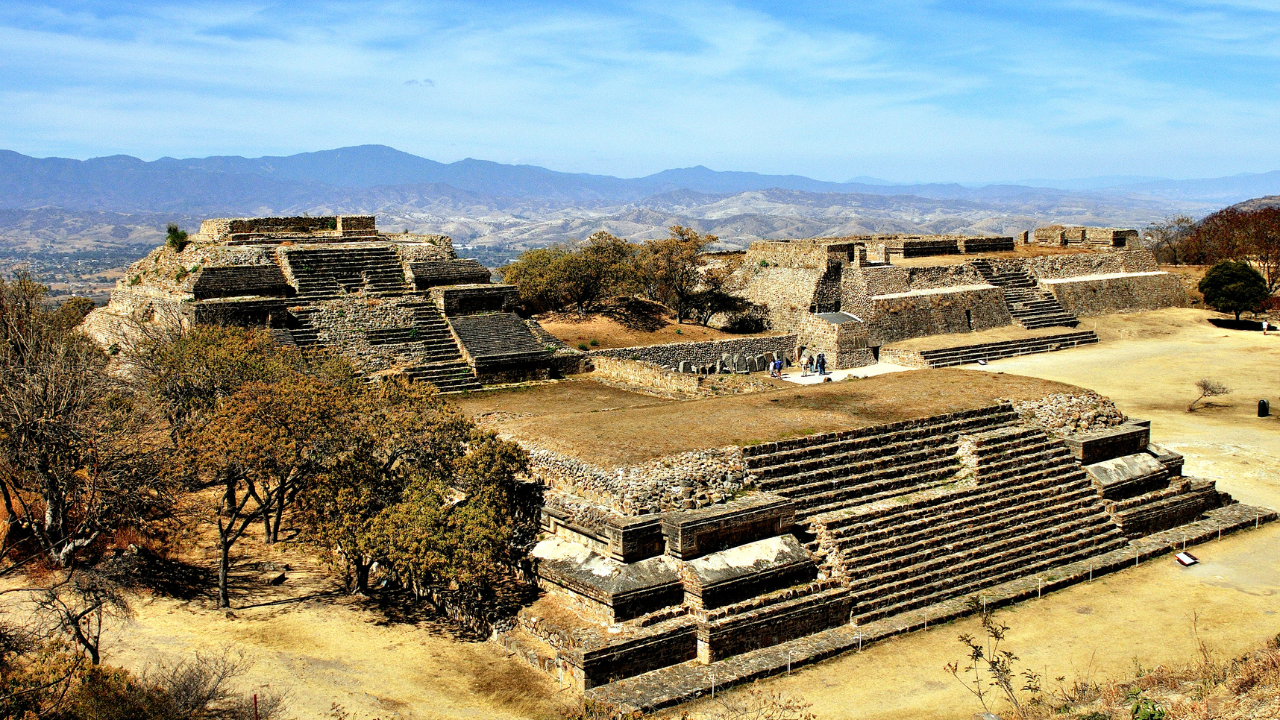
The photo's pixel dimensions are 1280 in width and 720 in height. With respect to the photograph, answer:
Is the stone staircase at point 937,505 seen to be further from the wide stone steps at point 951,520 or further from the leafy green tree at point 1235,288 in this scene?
the leafy green tree at point 1235,288

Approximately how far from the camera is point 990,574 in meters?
12.5

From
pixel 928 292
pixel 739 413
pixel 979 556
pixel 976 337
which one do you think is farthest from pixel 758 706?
pixel 928 292

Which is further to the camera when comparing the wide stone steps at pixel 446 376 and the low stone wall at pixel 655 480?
the wide stone steps at pixel 446 376

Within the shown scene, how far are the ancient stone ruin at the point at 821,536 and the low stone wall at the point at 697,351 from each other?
955 cm

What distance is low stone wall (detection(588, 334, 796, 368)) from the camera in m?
23.8

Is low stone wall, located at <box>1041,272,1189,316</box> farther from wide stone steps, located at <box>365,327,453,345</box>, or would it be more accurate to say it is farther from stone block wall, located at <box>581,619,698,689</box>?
stone block wall, located at <box>581,619,698,689</box>

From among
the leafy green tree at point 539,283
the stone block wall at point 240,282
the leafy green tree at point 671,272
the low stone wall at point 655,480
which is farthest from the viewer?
the leafy green tree at point 671,272

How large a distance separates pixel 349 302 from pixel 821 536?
48.5 feet

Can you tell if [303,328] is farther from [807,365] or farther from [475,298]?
[807,365]

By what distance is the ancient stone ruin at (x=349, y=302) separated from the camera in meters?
21.0

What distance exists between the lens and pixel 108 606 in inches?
439

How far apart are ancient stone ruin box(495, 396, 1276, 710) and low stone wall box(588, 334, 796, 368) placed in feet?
31.3

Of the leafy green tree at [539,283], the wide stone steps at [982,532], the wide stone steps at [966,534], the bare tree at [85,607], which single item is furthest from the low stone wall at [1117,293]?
the bare tree at [85,607]

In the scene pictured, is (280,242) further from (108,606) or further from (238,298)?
(108,606)
